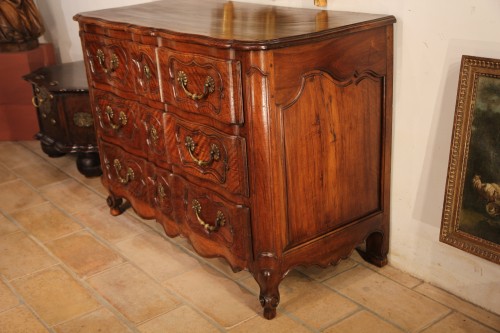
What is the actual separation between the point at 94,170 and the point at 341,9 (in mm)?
2127

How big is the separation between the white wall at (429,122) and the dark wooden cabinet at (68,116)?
1.81 metres

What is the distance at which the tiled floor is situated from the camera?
258 cm

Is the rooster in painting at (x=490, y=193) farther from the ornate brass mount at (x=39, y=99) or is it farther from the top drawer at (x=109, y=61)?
the ornate brass mount at (x=39, y=99)

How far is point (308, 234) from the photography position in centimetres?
258

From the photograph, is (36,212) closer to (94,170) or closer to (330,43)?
(94,170)

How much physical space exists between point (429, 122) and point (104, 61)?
1.57 metres

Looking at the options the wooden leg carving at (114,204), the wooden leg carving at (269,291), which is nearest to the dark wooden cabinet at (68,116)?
the wooden leg carving at (114,204)

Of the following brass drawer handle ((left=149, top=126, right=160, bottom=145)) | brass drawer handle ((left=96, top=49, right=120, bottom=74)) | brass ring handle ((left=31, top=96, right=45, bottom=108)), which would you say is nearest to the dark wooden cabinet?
brass ring handle ((left=31, top=96, right=45, bottom=108))

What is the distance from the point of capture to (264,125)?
231cm

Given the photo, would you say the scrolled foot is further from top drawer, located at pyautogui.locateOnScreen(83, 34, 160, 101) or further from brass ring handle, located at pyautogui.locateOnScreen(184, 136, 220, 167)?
top drawer, located at pyautogui.locateOnScreen(83, 34, 160, 101)

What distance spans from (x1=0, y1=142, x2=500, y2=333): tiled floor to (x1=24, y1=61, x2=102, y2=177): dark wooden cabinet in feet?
2.14

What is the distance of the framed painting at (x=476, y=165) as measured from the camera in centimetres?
232

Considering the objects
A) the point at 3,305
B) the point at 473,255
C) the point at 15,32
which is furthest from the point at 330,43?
the point at 15,32

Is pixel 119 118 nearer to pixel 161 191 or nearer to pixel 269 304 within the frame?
pixel 161 191
